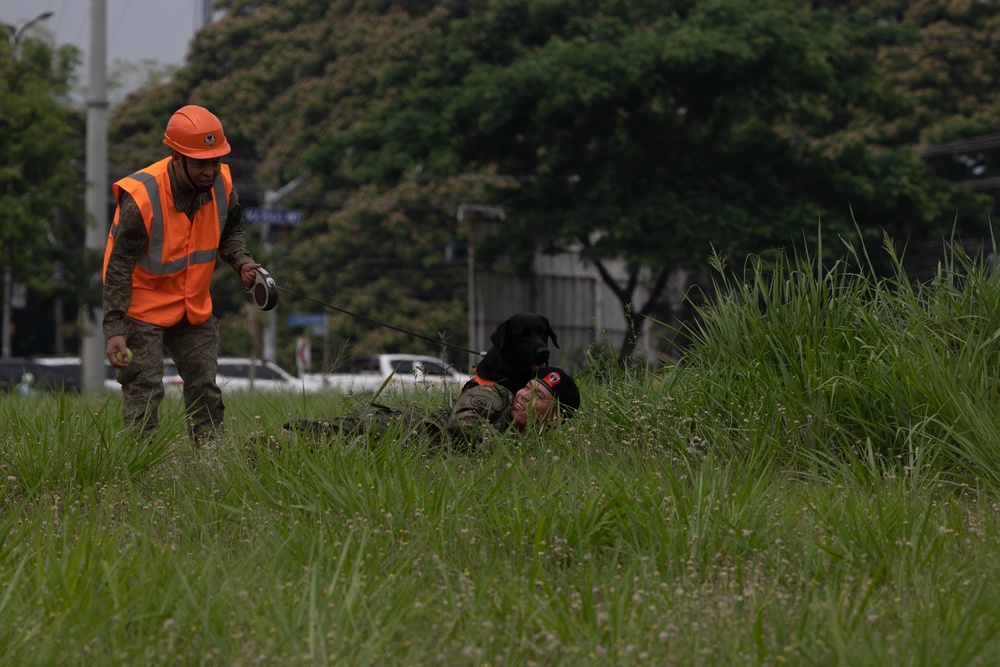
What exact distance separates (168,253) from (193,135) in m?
0.53

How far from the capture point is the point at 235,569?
349cm

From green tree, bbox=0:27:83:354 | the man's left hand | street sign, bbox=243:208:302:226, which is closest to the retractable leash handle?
the man's left hand

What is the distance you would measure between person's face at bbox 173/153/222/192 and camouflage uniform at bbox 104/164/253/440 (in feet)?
0.13

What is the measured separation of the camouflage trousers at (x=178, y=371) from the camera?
570 cm

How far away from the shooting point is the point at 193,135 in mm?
5547

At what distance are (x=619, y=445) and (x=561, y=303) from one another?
17.6m

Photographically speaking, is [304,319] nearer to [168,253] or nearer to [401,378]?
[401,378]

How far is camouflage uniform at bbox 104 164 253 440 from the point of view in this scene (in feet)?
18.4

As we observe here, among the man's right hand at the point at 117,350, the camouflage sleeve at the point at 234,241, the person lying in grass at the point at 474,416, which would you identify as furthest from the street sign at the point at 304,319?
the person lying in grass at the point at 474,416

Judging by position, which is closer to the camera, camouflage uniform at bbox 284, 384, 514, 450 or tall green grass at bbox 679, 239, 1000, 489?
tall green grass at bbox 679, 239, 1000, 489

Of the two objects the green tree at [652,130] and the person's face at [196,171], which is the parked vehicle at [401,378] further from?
the green tree at [652,130]

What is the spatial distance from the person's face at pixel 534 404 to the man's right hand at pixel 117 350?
5.55ft

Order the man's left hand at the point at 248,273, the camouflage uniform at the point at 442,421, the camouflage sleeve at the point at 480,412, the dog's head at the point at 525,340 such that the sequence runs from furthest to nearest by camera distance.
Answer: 1. the man's left hand at the point at 248,273
2. the dog's head at the point at 525,340
3. the camouflage sleeve at the point at 480,412
4. the camouflage uniform at the point at 442,421

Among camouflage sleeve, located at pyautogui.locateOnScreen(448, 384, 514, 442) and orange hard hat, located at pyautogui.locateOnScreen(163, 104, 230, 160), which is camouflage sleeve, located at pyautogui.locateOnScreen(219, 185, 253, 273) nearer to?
orange hard hat, located at pyautogui.locateOnScreen(163, 104, 230, 160)
